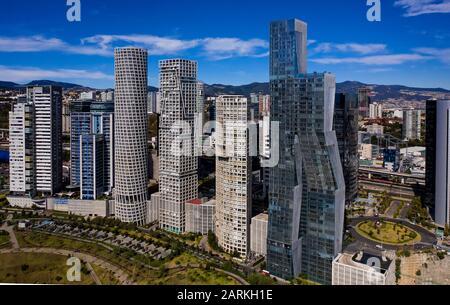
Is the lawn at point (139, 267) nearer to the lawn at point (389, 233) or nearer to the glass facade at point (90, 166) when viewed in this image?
the glass facade at point (90, 166)

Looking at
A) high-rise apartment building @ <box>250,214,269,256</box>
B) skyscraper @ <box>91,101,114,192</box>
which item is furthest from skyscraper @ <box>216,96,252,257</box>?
skyscraper @ <box>91,101,114,192</box>

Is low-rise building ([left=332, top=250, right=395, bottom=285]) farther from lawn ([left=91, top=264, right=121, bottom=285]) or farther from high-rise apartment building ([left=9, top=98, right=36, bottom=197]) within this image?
high-rise apartment building ([left=9, top=98, right=36, bottom=197])

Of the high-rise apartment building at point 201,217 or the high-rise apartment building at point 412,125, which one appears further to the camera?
the high-rise apartment building at point 412,125

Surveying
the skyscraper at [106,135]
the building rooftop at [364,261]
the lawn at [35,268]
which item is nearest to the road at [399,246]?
the building rooftop at [364,261]

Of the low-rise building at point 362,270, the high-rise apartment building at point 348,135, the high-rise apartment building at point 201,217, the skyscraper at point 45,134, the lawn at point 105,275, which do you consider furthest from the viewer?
the skyscraper at point 45,134
